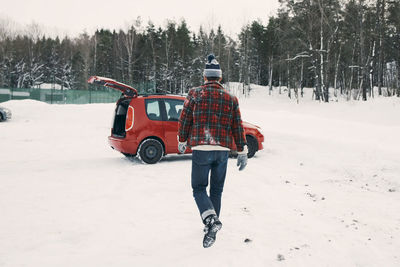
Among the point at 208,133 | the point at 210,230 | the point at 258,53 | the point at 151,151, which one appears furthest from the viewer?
the point at 258,53

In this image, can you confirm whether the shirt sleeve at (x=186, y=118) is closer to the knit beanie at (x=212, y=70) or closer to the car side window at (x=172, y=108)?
the knit beanie at (x=212, y=70)

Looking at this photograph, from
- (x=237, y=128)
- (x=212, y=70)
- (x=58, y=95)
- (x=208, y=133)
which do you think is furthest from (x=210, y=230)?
(x=58, y=95)

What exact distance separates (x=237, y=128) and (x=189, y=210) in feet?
5.44

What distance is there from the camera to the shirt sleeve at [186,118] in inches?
147

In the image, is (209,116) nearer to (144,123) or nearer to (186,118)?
(186,118)

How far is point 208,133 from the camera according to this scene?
3.66m

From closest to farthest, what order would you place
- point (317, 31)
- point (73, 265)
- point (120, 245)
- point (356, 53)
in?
1. point (73, 265)
2. point (120, 245)
3. point (317, 31)
4. point (356, 53)

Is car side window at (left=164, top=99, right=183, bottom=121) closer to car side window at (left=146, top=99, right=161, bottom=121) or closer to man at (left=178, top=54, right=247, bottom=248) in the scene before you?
car side window at (left=146, top=99, right=161, bottom=121)

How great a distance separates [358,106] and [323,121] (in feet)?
19.4

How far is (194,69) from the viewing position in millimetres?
56719

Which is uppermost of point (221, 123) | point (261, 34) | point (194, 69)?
point (261, 34)

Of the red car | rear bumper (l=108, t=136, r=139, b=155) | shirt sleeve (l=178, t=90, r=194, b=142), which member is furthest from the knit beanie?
rear bumper (l=108, t=136, r=139, b=155)

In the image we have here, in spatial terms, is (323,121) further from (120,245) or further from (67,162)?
(120,245)

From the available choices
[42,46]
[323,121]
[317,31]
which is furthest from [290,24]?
[42,46]
